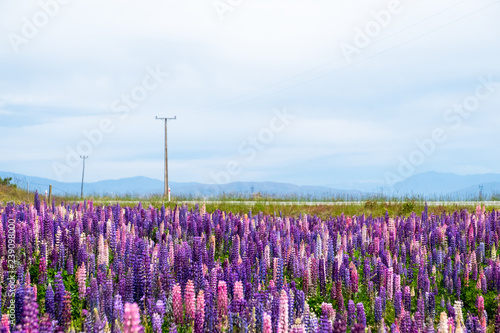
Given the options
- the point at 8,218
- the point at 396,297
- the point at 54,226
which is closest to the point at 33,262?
the point at 54,226

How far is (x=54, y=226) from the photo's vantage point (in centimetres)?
927

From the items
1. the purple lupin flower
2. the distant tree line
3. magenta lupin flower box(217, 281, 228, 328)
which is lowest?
the purple lupin flower

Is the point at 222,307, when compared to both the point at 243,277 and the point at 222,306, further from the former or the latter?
the point at 243,277

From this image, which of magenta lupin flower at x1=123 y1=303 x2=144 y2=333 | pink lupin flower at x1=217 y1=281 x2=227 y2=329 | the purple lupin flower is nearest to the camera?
magenta lupin flower at x1=123 y1=303 x2=144 y2=333

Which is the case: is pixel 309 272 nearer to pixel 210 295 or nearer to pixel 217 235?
pixel 210 295

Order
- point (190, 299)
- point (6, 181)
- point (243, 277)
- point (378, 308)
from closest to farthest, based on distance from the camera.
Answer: point (190, 299), point (378, 308), point (243, 277), point (6, 181)

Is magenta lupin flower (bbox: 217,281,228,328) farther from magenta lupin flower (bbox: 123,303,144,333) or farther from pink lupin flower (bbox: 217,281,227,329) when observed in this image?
magenta lupin flower (bbox: 123,303,144,333)

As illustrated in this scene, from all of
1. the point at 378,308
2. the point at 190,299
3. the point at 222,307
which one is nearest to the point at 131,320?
the point at 190,299

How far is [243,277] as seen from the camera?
678cm

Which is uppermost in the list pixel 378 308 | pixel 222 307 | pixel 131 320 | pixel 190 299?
pixel 131 320

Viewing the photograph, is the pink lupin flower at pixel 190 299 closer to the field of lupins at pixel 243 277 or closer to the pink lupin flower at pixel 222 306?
the field of lupins at pixel 243 277

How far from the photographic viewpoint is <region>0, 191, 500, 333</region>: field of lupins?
5043 millimetres

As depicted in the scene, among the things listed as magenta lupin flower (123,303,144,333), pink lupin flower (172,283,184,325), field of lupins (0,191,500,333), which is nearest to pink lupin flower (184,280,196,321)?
field of lupins (0,191,500,333)

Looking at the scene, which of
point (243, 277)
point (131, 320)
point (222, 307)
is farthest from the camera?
point (243, 277)
